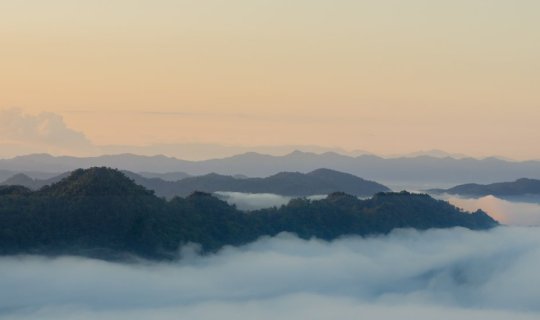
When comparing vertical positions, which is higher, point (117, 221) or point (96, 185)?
point (96, 185)

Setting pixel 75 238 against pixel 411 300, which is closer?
pixel 75 238

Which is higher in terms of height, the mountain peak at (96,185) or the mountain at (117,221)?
the mountain peak at (96,185)

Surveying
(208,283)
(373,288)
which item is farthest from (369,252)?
(208,283)

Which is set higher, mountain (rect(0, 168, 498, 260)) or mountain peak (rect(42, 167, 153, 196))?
mountain peak (rect(42, 167, 153, 196))

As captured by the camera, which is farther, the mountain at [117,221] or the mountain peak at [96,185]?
the mountain peak at [96,185]

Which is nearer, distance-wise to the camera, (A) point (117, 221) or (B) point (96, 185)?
(A) point (117, 221)

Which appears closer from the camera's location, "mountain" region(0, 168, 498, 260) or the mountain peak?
"mountain" region(0, 168, 498, 260)

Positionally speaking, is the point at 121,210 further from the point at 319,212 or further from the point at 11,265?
the point at 319,212

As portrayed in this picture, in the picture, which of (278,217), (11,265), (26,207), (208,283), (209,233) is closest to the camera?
(11,265)
